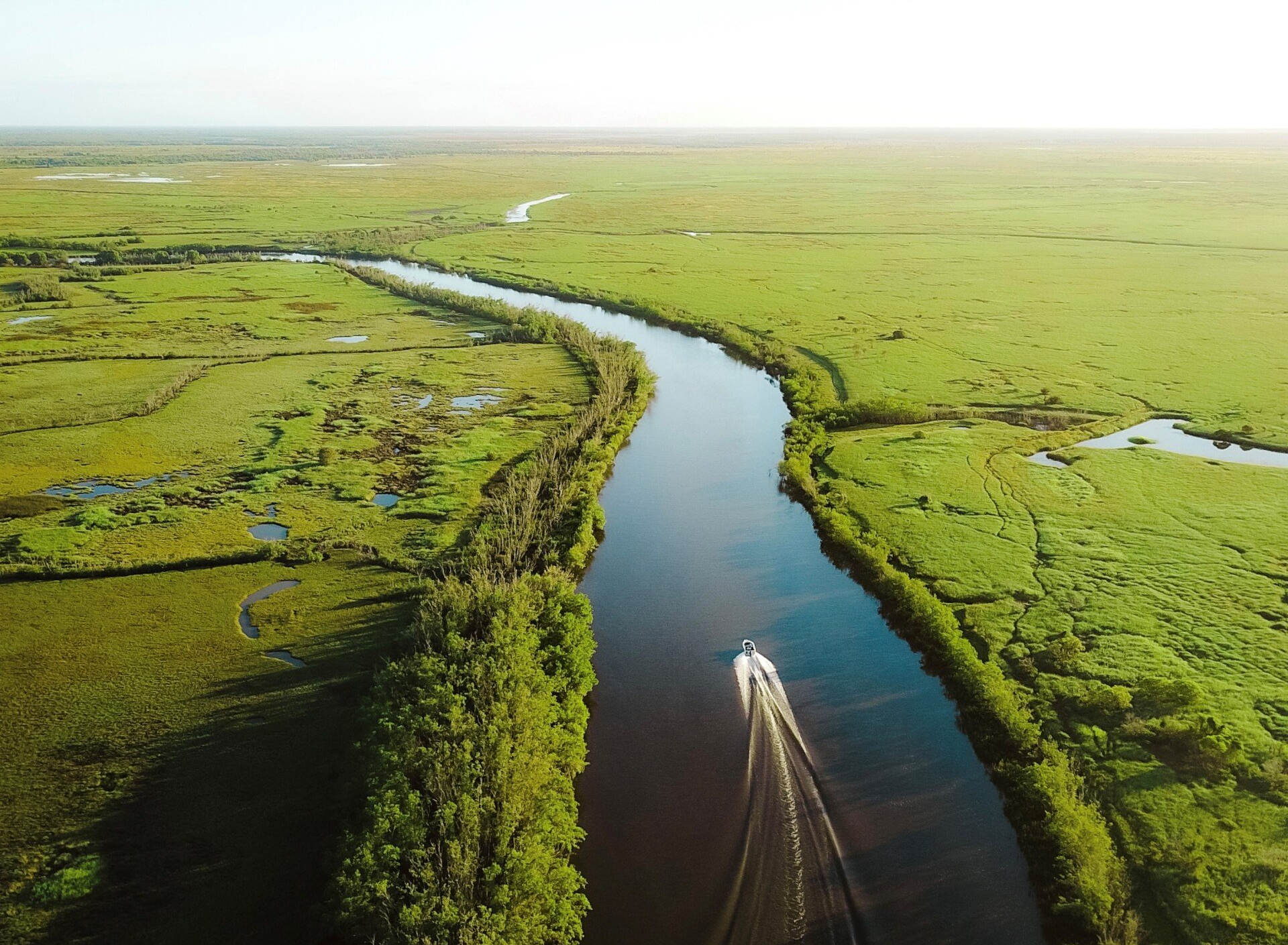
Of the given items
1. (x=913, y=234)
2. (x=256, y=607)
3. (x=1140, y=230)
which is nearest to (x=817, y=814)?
(x=256, y=607)

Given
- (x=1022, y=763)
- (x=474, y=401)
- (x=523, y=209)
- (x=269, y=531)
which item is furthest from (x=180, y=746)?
(x=523, y=209)

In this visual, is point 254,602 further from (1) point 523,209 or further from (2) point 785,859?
(1) point 523,209

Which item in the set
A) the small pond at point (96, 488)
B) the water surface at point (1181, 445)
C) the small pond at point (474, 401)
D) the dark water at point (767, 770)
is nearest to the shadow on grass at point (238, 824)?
the dark water at point (767, 770)

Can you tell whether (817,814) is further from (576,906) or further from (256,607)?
(256,607)

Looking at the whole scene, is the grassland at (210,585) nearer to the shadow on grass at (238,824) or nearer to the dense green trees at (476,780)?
the shadow on grass at (238,824)

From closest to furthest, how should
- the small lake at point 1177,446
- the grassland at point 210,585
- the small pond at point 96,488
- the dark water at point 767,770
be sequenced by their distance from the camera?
1. the dark water at point 767,770
2. the grassland at point 210,585
3. the small pond at point 96,488
4. the small lake at point 1177,446

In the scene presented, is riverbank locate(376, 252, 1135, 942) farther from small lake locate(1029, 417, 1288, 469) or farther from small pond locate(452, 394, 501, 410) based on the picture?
small pond locate(452, 394, 501, 410)
